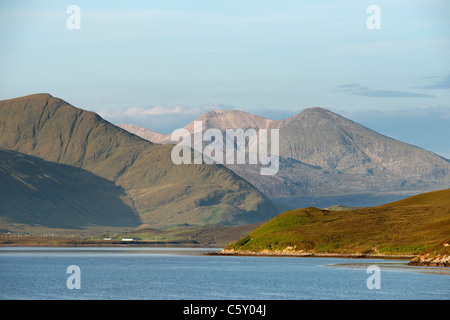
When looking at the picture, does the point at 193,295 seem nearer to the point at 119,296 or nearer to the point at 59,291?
the point at 119,296

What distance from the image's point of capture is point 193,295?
432 feet

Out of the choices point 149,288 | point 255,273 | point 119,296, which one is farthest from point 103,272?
point 119,296

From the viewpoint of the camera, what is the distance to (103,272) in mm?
199000
